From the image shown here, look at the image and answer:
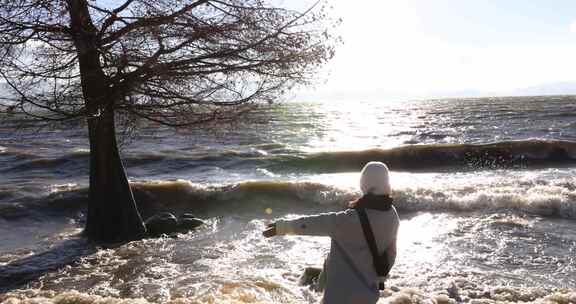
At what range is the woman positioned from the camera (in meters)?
3.93

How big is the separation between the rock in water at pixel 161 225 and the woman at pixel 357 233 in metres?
7.96

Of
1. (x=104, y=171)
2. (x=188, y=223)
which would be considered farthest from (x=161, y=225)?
(x=104, y=171)

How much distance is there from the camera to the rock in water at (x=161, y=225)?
11.6 m

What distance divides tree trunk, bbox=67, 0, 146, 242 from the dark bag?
20.4 feet

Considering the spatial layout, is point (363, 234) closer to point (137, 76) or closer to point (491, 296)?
point (491, 296)

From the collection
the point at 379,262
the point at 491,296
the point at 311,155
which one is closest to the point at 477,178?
the point at 311,155

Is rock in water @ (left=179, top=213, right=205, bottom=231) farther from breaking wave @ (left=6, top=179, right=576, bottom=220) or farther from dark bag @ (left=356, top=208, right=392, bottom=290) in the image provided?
dark bag @ (left=356, top=208, right=392, bottom=290)

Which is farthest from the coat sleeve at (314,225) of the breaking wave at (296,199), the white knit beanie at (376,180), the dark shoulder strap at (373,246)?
the breaking wave at (296,199)

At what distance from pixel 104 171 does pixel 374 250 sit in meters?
7.68

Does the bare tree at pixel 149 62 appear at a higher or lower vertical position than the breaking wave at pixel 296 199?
higher

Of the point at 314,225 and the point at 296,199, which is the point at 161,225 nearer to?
the point at 296,199

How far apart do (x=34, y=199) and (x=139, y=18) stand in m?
9.60

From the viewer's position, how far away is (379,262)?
403 centimetres

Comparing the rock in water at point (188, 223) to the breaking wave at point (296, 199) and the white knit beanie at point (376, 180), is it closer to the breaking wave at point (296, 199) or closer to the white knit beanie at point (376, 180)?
the breaking wave at point (296, 199)
